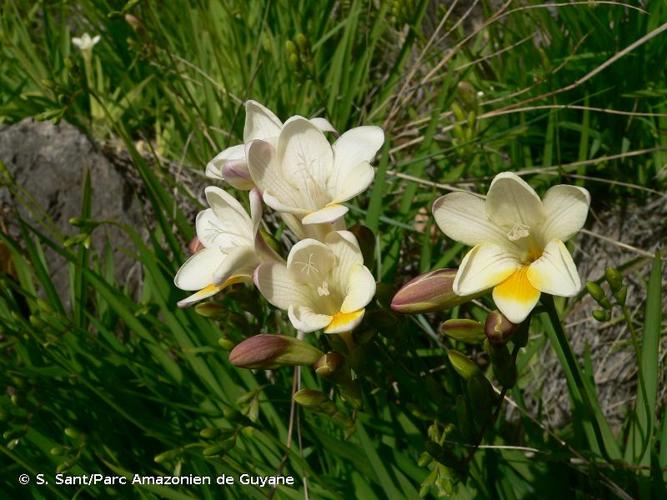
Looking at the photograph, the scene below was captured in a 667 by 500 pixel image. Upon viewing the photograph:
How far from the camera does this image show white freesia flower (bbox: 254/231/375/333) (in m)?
1.30

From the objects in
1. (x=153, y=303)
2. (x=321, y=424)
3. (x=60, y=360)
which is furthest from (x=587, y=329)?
(x=60, y=360)

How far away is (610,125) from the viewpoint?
2.45 m

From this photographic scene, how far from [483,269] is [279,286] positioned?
368 mm

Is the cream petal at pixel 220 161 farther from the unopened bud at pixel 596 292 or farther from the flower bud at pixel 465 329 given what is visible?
the unopened bud at pixel 596 292

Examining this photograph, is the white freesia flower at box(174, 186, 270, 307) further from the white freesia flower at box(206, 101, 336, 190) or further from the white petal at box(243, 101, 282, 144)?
the white petal at box(243, 101, 282, 144)

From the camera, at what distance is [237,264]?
139 cm

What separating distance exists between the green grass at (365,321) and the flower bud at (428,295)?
119 millimetres

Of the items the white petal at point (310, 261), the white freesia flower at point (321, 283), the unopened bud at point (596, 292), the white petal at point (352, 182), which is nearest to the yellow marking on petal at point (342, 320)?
the white freesia flower at point (321, 283)

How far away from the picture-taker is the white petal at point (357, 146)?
1.42 meters

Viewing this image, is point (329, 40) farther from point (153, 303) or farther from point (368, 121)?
point (153, 303)

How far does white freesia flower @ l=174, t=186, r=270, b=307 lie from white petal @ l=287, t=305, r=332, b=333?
0.13 meters

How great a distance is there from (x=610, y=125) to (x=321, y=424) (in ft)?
4.40

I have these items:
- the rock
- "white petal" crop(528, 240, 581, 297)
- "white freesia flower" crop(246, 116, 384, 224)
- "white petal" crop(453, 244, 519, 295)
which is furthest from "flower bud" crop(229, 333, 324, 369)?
the rock

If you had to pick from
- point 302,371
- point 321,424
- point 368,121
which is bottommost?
point 321,424
